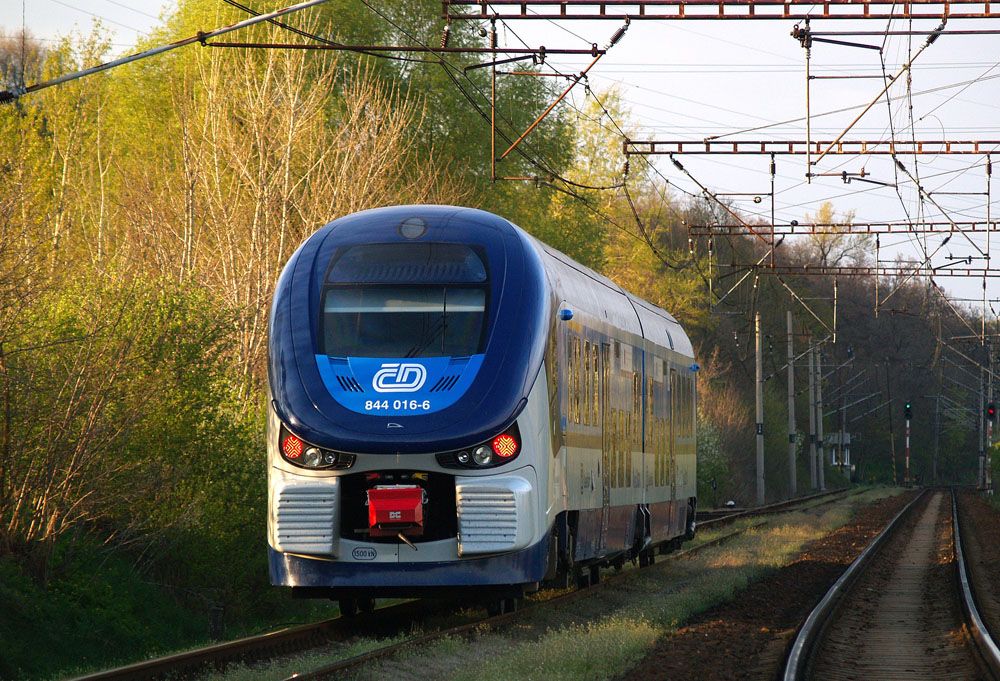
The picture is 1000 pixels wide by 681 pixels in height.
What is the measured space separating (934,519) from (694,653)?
3371 centimetres

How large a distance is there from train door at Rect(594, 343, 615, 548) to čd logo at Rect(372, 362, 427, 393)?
3.72 m

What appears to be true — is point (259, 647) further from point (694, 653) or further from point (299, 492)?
point (694, 653)

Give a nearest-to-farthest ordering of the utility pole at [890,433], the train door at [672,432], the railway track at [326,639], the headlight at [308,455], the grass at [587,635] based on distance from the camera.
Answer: the railway track at [326,639] → the grass at [587,635] → the headlight at [308,455] → the train door at [672,432] → the utility pole at [890,433]

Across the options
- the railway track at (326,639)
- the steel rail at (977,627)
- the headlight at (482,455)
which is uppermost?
the headlight at (482,455)

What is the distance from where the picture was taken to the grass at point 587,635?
36.1 ft

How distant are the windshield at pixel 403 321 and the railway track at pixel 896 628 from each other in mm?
3862

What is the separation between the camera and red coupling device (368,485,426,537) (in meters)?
12.0

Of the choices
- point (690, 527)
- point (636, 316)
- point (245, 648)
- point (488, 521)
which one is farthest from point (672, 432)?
point (245, 648)

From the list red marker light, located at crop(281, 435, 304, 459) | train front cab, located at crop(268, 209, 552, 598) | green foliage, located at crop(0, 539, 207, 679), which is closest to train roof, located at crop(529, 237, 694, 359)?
train front cab, located at crop(268, 209, 552, 598)

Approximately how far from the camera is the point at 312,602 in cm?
1891

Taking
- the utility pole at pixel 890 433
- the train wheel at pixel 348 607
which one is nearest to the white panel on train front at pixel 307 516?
the train wheel at pixel 348 607

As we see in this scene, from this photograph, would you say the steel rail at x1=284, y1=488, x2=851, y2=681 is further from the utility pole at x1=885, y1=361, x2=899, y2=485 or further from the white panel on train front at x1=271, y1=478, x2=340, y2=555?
the utility pole at x1=885, y1=361, x2=899, y2=485

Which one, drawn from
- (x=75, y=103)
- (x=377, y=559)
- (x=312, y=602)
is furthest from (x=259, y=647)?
(x=75, y=103)

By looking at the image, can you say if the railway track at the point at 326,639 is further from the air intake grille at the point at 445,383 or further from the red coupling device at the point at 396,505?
the air intake grille at the point at 445,383
